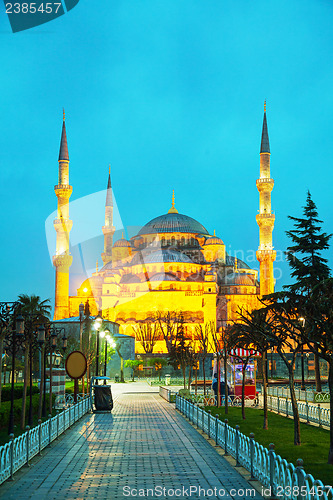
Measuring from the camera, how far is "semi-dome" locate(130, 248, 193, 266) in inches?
3300


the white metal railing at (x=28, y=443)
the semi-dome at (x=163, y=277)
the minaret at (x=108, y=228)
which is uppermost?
the minaret at (x=108, y=228)

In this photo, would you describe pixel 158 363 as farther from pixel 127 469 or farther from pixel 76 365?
pixel 127 469

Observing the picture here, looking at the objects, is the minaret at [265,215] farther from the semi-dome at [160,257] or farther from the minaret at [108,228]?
the minaret at [108,228]

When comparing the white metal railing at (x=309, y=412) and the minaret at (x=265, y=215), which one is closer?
the white metal railing at (x=309, y=412)

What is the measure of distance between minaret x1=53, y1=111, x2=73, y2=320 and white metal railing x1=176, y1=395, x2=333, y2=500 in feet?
183

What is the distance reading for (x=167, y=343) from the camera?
67.2 metres

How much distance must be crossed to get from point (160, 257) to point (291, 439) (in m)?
70.1

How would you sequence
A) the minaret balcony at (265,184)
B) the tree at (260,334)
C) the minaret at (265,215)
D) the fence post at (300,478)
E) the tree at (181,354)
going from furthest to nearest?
the minaret at (265,215) < the minaret balcony at (265,184) < the tree at (181,354) < the tree at (260,334) < the fence post at (300,478)

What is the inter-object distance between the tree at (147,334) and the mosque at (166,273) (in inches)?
33.3

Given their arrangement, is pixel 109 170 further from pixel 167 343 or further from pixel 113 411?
pixel 113 411

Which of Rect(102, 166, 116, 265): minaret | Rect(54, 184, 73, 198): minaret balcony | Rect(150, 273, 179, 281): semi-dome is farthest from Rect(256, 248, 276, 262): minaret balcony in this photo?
Rect(102, 166, 116, 265): minaret

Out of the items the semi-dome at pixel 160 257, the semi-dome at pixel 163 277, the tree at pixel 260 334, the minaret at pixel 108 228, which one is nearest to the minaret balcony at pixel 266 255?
the semi-dome at pixel 163 277

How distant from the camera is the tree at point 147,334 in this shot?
231ft

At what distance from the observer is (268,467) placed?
844cm
